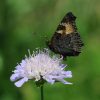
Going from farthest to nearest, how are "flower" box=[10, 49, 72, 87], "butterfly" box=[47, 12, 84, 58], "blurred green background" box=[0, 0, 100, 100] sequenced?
1. "blurred green background" box=[0, 0, 100, 100]
2. "butterfly" box=[47, 12, 84, 58]
3. "flower" box=[10, 49, 72, 87]

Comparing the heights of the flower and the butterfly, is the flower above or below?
below

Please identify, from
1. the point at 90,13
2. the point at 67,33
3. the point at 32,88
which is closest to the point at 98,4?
the point at 90,13

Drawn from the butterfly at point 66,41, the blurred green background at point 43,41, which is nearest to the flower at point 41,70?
the butterfly at point 66,41

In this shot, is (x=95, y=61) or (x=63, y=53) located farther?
(x=95, y=61)

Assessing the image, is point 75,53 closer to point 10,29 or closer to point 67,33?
point 67,33

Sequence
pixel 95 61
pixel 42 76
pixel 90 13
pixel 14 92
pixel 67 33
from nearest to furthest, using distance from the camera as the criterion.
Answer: pixel 42 76 < pixel 67 33 < pixel 14 92 < pixel 95 61 < pixel 90 13

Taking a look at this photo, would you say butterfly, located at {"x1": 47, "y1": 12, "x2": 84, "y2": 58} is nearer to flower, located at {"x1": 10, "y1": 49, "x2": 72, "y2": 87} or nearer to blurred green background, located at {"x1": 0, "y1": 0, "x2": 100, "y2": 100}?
flower, located at {"x1": 10, "y1": 49, "x2": 72, "y2": 87}

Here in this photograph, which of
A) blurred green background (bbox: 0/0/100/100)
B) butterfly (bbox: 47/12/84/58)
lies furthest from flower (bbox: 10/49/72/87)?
blurred green background (bbox: 0/0/100/100)
